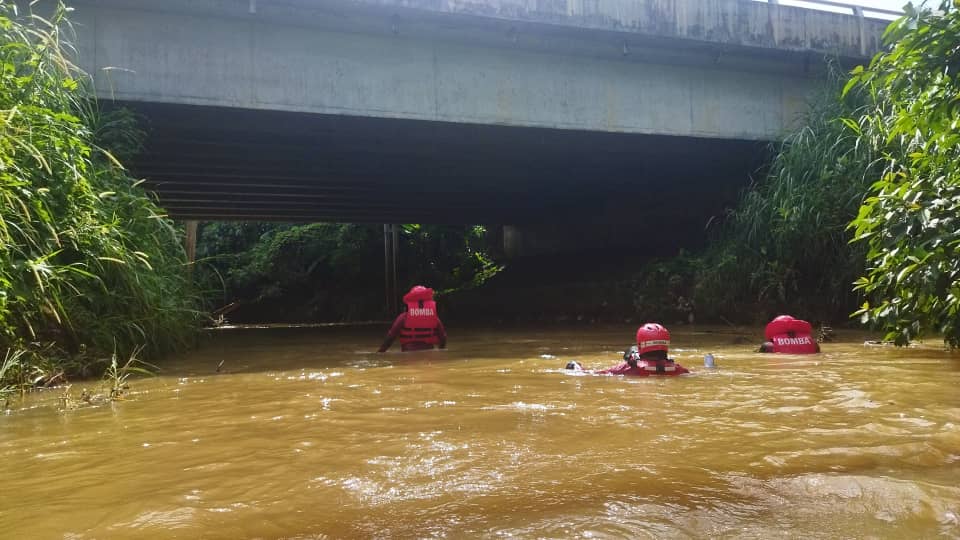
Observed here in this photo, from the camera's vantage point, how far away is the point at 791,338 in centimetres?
791

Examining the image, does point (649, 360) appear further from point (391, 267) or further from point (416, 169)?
point (391, 267)

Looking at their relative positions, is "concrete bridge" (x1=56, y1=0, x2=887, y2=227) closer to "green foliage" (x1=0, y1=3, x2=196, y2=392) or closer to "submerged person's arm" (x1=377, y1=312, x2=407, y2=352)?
"green foliage" (x1=0, y1=3, x2=196, y2=392)

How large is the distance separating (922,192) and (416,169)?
12042 mm

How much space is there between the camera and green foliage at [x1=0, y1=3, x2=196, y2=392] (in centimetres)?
573

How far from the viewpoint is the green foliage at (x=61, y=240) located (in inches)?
226

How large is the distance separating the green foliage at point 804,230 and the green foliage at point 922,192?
4225mm

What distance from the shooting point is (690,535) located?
6.98 feet

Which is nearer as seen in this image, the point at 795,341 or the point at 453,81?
the point at 795,341

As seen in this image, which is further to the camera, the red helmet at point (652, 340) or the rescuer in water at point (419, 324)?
the rescuer in water at point (419, 324)

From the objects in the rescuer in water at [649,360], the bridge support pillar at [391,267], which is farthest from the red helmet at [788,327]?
the bridge support pillar at [391,267]

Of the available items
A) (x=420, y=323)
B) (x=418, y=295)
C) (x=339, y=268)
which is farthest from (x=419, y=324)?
(x=339, y=268)

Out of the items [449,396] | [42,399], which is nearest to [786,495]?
[449,396]

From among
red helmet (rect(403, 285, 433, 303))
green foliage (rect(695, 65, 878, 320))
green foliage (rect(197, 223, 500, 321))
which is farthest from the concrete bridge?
green foliage (rect(197, 223, 500, 321))

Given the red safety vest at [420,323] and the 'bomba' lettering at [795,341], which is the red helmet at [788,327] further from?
the red safety vest at [420,323]
